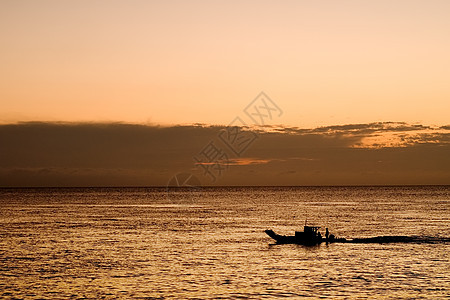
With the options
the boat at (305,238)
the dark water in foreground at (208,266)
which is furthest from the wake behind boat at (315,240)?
the dark water in foreground at (208,266)

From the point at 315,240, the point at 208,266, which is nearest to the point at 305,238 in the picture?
the point at 315,240

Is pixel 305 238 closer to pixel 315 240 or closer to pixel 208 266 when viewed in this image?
pixel 315 240

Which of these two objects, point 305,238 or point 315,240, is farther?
point 305,238

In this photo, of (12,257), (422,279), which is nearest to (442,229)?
(422,279)

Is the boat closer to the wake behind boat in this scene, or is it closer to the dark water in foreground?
the wake behind boat

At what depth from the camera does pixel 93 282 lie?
43.7m

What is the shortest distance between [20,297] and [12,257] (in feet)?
62.9

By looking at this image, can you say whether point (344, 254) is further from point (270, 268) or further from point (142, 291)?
point (142, 291)

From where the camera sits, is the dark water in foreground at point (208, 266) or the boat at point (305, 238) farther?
the boat at point (305, 238)

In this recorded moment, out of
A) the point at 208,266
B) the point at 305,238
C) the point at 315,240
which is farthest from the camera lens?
the point at 305,238

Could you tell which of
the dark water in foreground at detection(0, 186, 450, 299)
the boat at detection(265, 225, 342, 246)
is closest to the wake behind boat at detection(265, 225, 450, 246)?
the boat at detection(265, 225, 342, 246)

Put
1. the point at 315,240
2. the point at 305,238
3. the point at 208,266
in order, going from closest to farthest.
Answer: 1. the point at 208,266
2. the point at 315,240
3. the point at 305,238

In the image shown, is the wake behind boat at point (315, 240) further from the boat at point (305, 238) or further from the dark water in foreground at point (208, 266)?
the dark water in foreground at point (208, 266)

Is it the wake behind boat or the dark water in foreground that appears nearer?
the dark water in foreground
